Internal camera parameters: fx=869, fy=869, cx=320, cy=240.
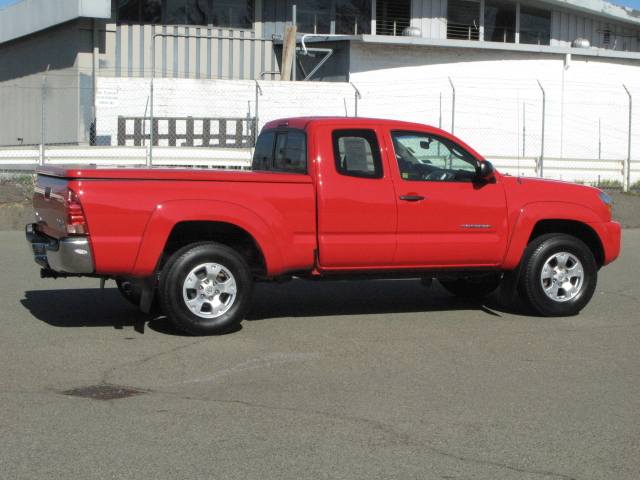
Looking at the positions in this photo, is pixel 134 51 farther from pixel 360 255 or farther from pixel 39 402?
pixel 39 402

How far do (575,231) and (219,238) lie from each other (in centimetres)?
376

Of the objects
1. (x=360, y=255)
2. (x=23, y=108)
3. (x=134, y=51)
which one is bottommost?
(x=360, y=255)

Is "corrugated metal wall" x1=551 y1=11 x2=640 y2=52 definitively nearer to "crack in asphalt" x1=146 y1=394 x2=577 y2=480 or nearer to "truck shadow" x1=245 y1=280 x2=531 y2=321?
"truck shadow" x1=245 y1=280 x2=531 y2=321

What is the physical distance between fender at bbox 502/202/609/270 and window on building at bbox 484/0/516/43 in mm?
26923

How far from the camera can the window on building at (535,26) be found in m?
34.6

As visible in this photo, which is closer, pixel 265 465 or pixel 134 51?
pixel 265 465

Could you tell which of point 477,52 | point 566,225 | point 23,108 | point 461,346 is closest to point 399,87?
point 477,52

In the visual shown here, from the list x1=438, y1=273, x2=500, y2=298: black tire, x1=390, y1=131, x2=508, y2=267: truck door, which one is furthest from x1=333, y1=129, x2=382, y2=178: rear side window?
x1=438, y1=273, x2=500, y2=298: black tire

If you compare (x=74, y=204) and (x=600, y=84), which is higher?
(x=600, y=84)

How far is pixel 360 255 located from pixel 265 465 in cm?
373

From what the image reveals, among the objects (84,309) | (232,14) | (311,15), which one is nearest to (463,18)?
(311,15)

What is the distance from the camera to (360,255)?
7.98m

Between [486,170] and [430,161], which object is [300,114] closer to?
[430,161]

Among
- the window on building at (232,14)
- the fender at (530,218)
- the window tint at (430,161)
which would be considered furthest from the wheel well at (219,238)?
the window on building at (232,14)
